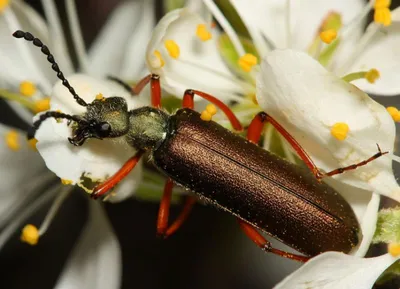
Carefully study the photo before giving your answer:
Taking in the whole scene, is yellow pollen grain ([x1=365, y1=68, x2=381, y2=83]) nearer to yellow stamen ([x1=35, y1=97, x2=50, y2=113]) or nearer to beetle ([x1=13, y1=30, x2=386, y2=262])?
beetle ([x1=13, y1=30, x2=386, y2=262])

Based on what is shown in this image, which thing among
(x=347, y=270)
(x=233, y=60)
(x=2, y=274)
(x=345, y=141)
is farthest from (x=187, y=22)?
(x=2, y=274)

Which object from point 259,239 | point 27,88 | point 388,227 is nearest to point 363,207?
point 388,227

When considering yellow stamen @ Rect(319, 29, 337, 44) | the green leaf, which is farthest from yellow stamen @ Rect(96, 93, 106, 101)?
the green leaf

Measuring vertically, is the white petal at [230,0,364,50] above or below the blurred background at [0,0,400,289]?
above

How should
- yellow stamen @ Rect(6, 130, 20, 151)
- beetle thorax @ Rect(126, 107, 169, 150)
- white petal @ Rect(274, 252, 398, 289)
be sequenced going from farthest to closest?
yellow stamen @ Rect(6, 130, 20, 151) < beetle thorax @ Rect(126, 107, 169, 150) < white petal @ Rect(274, 252, 398, 289)

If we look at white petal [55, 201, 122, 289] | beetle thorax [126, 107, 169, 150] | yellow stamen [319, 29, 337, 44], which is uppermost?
yellow stamen [319, 29, 337, 44]

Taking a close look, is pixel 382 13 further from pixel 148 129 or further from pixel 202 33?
pixel 148 129
